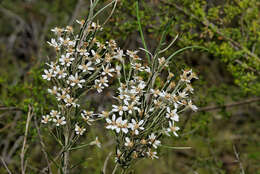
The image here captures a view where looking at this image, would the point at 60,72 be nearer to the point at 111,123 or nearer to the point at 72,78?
the point at 72,78

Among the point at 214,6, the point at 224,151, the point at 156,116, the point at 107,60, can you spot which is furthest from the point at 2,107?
the point at 224,151

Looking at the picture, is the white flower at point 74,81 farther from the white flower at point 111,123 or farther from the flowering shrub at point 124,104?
the white flower at point 111,123

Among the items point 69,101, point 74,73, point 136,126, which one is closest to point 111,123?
point 136,126

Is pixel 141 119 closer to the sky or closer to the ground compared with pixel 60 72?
closer to the ground

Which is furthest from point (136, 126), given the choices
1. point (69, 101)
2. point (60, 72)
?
point (60, 72)

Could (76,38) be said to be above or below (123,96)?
above

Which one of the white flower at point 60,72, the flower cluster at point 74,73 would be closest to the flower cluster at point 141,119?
the flower cluster at point 74,73

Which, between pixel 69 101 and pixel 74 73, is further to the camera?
pixel 74 73

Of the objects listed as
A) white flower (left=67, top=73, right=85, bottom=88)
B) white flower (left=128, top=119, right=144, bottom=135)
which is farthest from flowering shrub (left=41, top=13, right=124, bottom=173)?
white flower (left=128, top=119, right=144, bottom=135)

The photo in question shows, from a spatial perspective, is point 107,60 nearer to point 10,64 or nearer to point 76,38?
point 76,38

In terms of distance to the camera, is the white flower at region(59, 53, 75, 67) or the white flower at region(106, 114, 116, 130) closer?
the white flower at region(106, 114, 116, 130)

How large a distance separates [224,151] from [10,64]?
161 inches

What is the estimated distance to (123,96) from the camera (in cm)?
147

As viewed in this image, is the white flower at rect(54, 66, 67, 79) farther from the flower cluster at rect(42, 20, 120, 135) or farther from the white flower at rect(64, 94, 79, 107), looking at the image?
the white flower at rect(64, 94, 79, 107)
